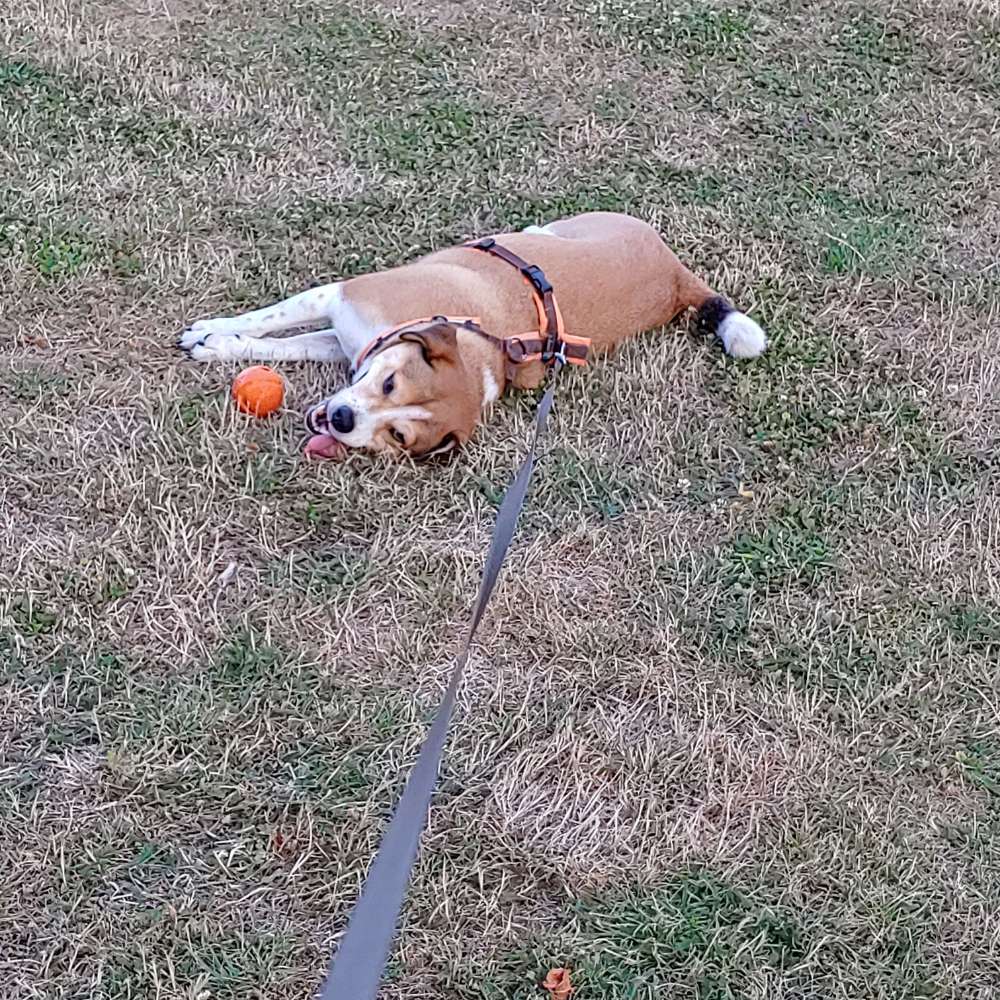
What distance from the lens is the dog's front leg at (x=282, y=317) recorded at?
4359mm

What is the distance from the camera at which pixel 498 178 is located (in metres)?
5.55

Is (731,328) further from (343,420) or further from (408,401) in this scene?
(343,420)

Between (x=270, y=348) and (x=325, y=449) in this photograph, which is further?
(x=270, y=348)

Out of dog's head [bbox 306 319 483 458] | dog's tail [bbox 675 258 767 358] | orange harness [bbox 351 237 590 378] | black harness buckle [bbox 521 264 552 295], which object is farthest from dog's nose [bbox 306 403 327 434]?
dog's tail [bbox 675 258 767 358]

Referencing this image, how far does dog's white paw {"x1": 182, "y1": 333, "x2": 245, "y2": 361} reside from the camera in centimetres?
425

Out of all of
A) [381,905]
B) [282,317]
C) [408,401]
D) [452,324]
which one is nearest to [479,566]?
[408,401]

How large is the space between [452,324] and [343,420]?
0.55 m

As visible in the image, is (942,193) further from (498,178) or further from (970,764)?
(970,764)

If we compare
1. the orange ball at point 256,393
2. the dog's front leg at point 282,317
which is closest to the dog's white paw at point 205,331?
the dog's front leg at point 282,317

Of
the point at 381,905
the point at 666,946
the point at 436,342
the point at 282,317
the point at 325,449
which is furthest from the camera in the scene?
the point at 282,317

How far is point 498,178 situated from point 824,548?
258cm

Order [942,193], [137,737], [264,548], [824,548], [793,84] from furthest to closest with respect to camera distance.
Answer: [793,84]
[942,193]
[824,548]
[264,548]
[137,737]

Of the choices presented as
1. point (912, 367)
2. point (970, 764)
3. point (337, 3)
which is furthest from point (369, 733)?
point (337, 3)

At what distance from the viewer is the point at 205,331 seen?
14.2 feet
